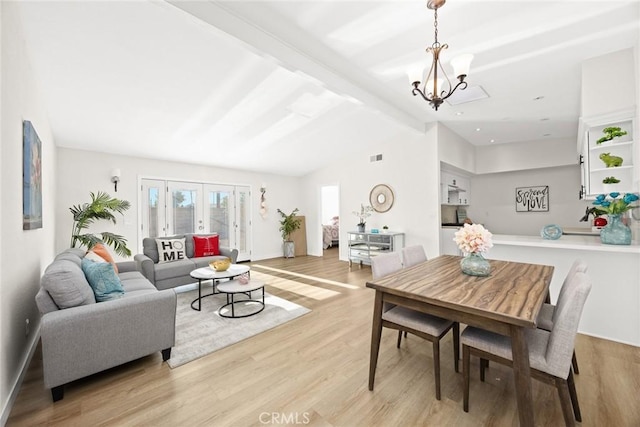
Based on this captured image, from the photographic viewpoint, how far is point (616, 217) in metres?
2.53

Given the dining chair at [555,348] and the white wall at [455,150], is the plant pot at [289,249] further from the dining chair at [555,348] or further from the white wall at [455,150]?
the dining chair at [555,348]

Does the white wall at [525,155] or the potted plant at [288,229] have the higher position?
the white wall at [525,155]

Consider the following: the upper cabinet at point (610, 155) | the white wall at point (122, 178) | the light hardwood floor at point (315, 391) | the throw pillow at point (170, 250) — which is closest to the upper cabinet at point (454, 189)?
the upper cabinet at point (610, 155)

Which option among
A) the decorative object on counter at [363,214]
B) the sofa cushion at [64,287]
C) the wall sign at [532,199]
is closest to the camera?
the sofa cushion at [64,287]

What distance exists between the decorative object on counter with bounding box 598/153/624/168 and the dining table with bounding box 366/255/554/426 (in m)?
1.60

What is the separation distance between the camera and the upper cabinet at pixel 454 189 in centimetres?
539

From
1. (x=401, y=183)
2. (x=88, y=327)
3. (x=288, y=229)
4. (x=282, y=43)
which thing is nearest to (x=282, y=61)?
(x=282, y=43)

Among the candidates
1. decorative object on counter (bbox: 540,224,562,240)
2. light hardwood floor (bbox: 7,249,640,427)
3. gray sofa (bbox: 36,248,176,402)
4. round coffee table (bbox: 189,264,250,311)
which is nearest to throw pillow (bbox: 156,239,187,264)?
round coffee table (bbox: 189,264,250,311)

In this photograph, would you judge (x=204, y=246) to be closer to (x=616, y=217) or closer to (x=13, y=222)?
(x=13, y=222)

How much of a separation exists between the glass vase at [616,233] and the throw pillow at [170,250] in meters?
5.58

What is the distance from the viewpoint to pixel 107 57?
246 centimetres

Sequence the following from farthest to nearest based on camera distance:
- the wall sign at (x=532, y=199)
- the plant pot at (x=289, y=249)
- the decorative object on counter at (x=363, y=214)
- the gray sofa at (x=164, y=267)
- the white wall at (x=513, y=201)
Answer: the plant pot at (x=289, y=249)
the decorative object on counter at (x=363, y=214)
the wall sign at (x=532, y=199)
the white wall at (x=513, y=201)
the gray sofa at (x=164, y=267)

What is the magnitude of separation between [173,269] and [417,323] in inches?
144

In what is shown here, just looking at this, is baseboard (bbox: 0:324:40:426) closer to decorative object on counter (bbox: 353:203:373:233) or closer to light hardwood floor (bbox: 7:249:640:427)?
light hardwood floor (bbox: 7:249:640:427)
